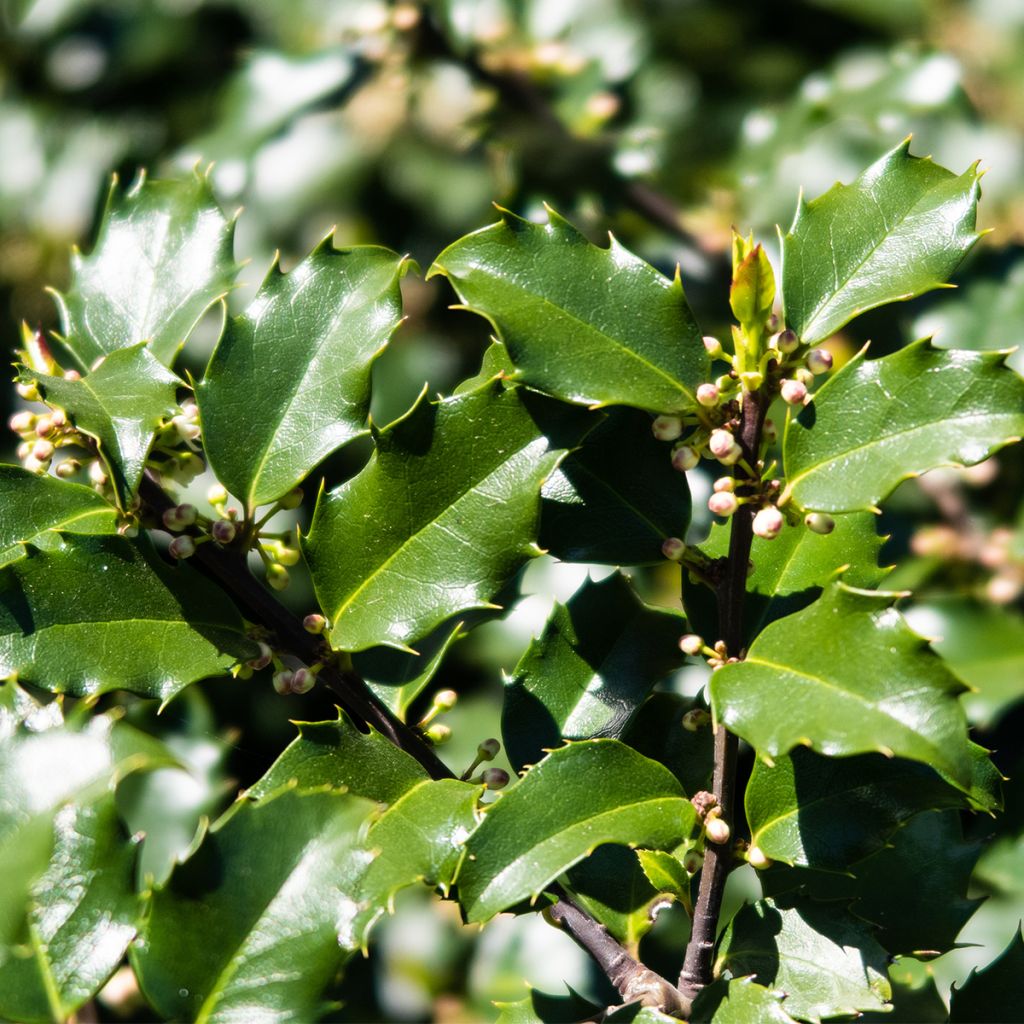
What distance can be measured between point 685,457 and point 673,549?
7cm

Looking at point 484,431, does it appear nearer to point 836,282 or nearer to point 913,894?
point 836,282

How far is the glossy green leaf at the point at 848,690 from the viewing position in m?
0.63

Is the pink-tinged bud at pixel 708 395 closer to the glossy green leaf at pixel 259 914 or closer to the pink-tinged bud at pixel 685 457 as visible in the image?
the pink-tinged bud at pixel 685 457

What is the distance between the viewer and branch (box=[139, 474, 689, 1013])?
832 mm

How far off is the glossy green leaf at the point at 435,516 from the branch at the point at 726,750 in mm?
107

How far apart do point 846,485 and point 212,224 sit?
521mm

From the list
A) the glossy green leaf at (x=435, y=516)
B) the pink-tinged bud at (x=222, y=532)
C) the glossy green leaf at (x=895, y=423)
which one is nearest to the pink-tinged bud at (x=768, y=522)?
the glossy green leaf at (x=895, y=423)

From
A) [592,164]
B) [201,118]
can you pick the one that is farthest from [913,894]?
[201,118]

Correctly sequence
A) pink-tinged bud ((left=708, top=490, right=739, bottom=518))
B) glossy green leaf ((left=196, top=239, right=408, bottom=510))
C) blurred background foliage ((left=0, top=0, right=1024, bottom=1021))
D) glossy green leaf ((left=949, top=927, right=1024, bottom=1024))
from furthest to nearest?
blurred background foliage ((left=0, top=0, right=1024, bottom=1021))
glossy green leaf ((left=949, top=927, right=1024, bottom=1024))
glossy green leaf ((left=196, top=239, right=408, bottom=510))
pink-tinged bud ((left=708, top=490, right=739, bottom=518))

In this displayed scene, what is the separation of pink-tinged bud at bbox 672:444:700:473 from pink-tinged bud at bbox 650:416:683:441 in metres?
0.01

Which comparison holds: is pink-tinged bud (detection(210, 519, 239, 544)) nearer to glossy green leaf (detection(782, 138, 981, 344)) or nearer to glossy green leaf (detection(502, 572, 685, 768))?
glossy green leaf (detection(502, 572, 685, 768))

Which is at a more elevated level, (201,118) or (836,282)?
(836,282)

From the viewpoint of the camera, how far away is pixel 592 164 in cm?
174

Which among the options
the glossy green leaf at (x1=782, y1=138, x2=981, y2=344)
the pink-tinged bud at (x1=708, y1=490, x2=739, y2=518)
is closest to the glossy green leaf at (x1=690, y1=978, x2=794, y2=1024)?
the pink-tinged bud at (x1=708, y1=490, x2=739, y2=518)
